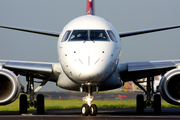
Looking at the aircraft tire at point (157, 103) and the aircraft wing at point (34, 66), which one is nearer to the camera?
the aircraft wing at point (34, 66)

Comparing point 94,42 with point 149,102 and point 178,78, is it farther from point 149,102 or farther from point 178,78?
point 149,102

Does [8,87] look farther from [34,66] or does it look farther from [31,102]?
[31,102]

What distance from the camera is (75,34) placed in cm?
1378

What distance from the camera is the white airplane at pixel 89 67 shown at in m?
12.6

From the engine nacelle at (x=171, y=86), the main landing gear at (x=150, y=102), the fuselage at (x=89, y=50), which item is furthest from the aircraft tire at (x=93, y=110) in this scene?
the main landing gear at (x=150, y=102)

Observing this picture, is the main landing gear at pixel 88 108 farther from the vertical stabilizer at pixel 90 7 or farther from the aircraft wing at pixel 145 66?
the vertical stabilizer at pixel 90 7

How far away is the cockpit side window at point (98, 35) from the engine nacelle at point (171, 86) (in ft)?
11.0

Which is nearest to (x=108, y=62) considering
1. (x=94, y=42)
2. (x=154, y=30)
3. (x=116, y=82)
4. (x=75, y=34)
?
(x=94, y=42)

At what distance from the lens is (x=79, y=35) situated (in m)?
Answer: 13.7

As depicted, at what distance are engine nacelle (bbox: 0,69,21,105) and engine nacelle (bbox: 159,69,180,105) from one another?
6005 millimetres

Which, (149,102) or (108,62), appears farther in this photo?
(149,102)

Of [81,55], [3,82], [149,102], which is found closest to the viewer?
[81,55]

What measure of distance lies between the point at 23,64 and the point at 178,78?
22.4 feet

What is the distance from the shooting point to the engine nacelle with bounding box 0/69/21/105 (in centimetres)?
1504
